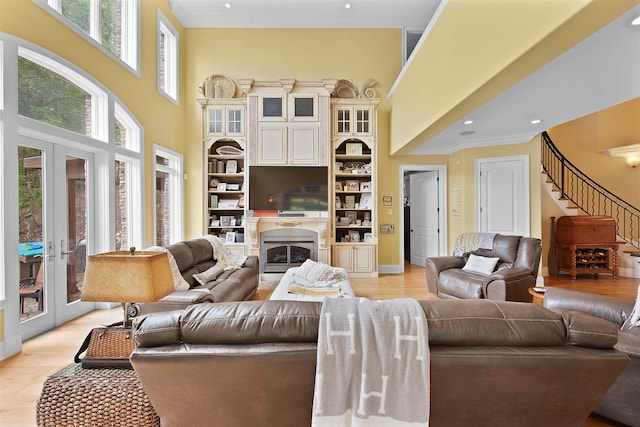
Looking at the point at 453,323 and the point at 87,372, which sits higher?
the point at 453,323

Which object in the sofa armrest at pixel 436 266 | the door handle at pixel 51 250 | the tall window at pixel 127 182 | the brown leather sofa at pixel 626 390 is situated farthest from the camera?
the sofa armrest at pixel 436 266

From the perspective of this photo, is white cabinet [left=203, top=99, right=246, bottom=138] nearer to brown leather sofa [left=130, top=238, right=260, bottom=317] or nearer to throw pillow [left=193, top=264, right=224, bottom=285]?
brown leather sofa [left=130, top=238, right=260, bottom=317]

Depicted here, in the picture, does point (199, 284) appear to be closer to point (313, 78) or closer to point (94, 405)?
point (94, 405)

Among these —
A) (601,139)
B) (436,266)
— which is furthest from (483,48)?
(601,139)

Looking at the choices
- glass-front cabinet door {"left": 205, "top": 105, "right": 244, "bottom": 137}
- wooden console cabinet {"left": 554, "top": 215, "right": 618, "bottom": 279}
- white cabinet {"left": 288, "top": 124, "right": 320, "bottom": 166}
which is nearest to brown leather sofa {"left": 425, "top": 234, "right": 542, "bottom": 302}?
wooden console cabinet {"left": 554, "top": 215, "right": 618, "bottom": 279}

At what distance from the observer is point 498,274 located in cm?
353

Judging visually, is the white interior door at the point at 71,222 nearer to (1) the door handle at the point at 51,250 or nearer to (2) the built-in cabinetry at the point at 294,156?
(1) the door handle at the point at 51,250

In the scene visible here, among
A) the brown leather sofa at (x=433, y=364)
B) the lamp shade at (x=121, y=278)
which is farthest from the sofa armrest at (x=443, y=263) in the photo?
the lamp shade at (x=121, y=278)

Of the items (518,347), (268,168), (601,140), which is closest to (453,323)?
(518,347)

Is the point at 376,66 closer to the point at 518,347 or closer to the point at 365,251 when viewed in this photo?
the point at 365,251

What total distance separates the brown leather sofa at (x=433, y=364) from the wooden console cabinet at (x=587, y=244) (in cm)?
530

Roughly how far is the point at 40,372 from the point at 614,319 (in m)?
4.34

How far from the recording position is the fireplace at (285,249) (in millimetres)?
5418

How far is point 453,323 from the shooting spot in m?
1.15
